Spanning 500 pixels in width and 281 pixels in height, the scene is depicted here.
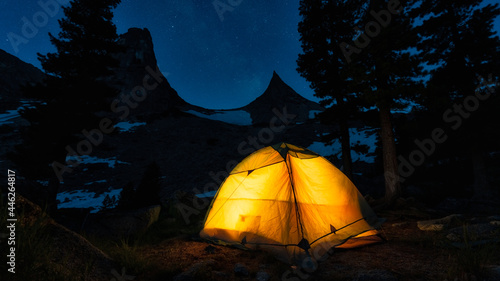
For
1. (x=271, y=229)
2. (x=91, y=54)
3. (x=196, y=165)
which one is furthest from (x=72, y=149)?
(x=196, y=165)

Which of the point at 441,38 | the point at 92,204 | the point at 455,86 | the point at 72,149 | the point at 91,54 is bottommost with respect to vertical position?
the point at 92,204

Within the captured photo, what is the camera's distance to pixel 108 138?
42844mm

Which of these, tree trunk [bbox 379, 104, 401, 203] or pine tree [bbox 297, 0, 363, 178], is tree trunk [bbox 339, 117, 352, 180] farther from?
tree trunk [bbox 379, 104, 401, 203]

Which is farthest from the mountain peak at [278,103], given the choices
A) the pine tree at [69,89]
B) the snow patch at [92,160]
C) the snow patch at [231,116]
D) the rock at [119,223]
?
the rock at [119,223]

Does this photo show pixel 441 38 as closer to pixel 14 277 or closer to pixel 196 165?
pixel 14 277

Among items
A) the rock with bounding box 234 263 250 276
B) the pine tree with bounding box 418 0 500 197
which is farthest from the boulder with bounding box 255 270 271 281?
the pine tree with bounding box 418 0 500 197

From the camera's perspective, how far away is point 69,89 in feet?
38.2

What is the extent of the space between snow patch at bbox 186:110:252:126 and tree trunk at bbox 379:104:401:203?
59.1 meters

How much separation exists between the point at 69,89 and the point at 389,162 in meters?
15.9

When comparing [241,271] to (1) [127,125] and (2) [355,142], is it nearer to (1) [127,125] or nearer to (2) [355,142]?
(2) [355,142]

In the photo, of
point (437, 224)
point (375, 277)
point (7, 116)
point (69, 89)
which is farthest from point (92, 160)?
point (437, 224)

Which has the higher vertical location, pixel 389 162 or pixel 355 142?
pixel 355 142

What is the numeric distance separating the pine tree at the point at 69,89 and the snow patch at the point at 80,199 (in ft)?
32.9

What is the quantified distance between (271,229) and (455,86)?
17.9 metres
